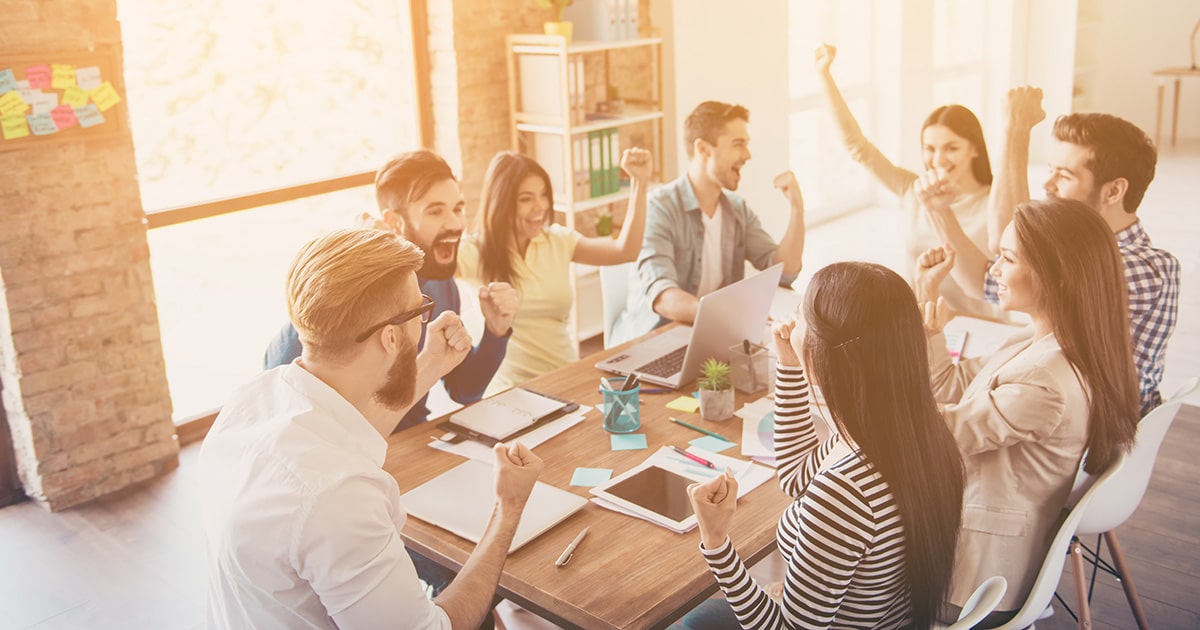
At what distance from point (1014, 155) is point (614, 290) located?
54.7 inches

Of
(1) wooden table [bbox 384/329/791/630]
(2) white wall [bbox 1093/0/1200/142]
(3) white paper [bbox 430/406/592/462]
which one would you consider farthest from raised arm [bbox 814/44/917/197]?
(2) white wall [bbox 1093/0/1200/142]

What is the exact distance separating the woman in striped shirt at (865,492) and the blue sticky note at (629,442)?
26.4 inches

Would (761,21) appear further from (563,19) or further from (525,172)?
(525,172)

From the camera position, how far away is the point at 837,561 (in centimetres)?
171

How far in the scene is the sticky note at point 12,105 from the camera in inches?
141

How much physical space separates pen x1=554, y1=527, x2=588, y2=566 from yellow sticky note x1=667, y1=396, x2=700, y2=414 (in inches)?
26.8

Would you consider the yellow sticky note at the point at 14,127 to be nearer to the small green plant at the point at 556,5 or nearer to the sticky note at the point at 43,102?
the sticky note at the point at 43,102

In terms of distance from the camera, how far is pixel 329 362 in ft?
5.87

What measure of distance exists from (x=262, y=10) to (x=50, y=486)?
2093 mm

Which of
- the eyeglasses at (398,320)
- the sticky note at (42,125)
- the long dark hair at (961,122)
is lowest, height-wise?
the eyeglasses at (398,320)

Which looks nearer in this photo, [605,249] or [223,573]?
[223,573]

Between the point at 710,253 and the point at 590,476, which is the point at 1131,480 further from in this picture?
the point at 710,253

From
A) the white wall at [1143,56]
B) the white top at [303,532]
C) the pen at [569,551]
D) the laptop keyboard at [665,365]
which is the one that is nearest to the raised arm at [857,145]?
the laptop keyboard at [665,365]

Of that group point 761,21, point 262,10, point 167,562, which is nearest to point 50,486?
point 167,562
